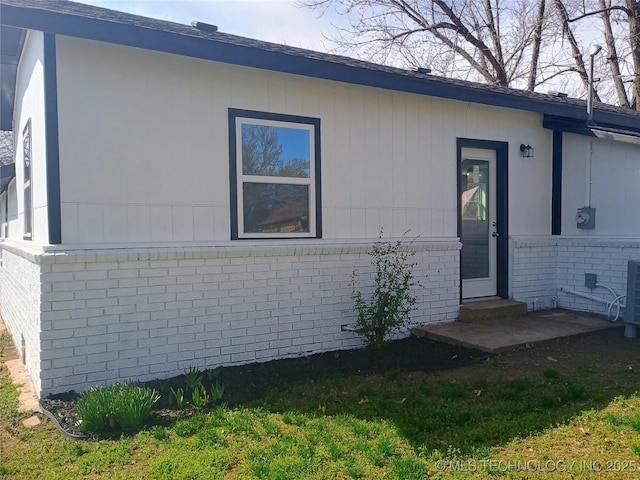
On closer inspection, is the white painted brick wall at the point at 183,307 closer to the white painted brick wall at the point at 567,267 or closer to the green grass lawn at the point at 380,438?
the green grass lawn at the point at 380,438

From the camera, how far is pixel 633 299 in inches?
234

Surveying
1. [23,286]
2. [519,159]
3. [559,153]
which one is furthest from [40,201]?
[559,153]

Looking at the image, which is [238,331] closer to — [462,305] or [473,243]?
[462,305]

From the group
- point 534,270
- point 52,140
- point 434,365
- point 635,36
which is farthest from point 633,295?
point 635,36

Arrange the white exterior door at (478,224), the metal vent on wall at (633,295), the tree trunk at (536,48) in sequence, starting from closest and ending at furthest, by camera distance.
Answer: the metal vent on wall at (633,295) < the white exterior door at (478,224) < the tree trunk at (536,48)

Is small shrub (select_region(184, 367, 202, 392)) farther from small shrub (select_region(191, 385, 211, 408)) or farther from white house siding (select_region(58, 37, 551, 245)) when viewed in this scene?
white house siding (select_region(58, 37, 551, 245))

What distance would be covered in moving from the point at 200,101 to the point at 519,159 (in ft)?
15.6

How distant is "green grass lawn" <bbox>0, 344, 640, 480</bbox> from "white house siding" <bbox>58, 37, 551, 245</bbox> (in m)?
1.90

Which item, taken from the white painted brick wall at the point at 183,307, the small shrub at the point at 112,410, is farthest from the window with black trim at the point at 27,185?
the small shrub at the point at 112,410

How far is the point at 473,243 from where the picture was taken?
23.6 feet

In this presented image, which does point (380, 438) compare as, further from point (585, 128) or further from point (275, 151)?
point (585, 128)

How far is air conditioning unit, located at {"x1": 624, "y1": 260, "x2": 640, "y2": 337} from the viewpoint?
5898mm

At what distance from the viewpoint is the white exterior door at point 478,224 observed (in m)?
7.09

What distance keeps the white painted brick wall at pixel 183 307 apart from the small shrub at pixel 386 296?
0.18 meters
